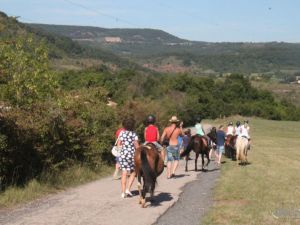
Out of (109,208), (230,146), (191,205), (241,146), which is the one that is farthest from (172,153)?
(230,146)

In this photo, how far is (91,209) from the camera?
11.4m

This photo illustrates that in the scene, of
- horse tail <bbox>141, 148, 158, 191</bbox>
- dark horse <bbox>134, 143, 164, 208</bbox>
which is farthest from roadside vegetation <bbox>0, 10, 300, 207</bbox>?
horse tail <bbox>141, 148, 158, 191</bbox>

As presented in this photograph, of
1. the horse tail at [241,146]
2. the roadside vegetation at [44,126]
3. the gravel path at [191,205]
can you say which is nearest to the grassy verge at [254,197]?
the gravel path at [191,205]

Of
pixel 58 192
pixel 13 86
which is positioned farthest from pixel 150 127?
pixel 13 86

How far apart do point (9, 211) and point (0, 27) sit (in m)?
6.44

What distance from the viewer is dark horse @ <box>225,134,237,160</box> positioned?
2682 centimetres

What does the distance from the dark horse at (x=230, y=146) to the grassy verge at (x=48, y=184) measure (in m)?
9.24

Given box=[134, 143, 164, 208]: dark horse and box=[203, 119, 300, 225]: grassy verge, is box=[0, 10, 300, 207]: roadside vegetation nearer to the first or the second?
box=[134, 143, 164, 208]: dark horse

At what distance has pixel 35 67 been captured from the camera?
2394cm

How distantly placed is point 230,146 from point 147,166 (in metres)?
15.9

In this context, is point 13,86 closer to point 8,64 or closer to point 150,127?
point 8,64

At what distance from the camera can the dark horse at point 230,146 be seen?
26819 mm

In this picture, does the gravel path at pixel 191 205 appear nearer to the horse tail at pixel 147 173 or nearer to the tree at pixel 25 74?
the horse tail at pixel 147 173

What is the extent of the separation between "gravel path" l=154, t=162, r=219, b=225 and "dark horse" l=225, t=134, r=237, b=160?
965 cm
